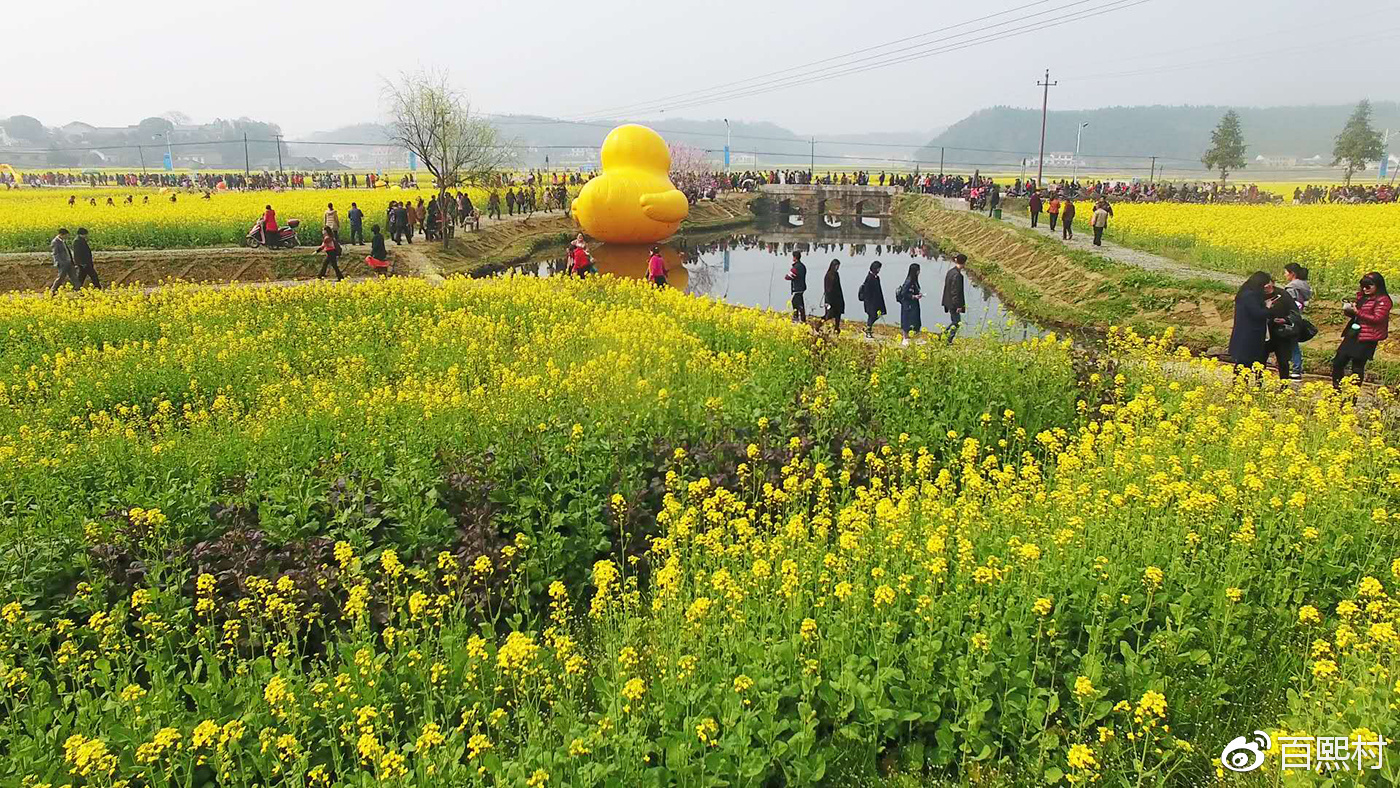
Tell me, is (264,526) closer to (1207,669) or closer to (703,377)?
(703,377)

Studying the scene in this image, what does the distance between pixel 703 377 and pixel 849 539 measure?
4.70 metres

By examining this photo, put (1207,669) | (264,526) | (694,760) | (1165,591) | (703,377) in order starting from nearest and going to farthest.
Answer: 1. (694,760)
2. (1207,669)
3. (1165,591)
4. (264,526)
5. (703,377)

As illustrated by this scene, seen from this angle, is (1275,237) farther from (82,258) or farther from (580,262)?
(82,258)

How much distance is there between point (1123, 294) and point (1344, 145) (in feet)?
290

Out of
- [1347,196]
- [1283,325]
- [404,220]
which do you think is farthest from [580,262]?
[1347,196]

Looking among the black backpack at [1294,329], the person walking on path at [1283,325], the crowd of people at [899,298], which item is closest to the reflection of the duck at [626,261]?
the crowd of people at [899,298]

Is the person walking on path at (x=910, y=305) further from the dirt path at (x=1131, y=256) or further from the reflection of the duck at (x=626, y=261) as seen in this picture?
the reflection of the duck at (x=626, y=261)

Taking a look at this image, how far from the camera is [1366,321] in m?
9.70

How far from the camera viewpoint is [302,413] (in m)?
7.75

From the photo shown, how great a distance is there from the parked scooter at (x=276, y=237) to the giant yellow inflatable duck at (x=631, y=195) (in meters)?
8.37

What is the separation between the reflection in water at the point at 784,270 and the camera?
2123 cm

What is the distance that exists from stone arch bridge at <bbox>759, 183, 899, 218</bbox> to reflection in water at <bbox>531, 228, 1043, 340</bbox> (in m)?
15.2

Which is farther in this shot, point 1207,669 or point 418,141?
point 418,141

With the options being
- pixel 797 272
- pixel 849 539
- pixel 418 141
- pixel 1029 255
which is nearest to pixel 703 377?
pixel 849 539
